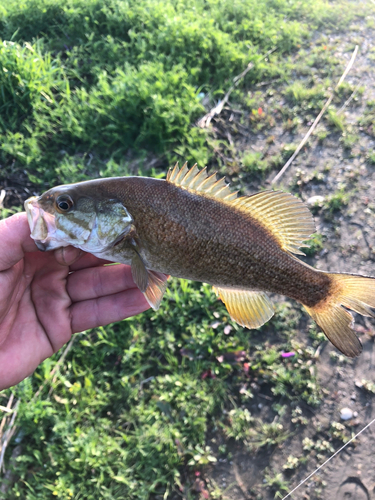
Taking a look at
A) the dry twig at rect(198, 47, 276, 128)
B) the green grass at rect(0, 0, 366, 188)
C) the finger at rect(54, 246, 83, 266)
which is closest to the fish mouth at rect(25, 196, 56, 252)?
the finger at rect(54, 246, 83, 266)

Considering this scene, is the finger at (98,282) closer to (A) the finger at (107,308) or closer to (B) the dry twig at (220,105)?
(A) the finger at (107,308)

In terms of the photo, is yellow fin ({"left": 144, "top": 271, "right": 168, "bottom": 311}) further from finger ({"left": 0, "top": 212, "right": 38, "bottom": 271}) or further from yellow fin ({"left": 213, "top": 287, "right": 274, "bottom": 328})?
finger ({"left": 0, "top": 212, "right": 38, "bottom": 271})

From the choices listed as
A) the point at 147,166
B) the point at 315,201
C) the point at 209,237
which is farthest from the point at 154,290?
the point at 315,201

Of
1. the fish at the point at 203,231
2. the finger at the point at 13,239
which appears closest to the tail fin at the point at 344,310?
the fish at the point at 203,231

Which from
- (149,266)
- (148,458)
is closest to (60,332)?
(149,266)

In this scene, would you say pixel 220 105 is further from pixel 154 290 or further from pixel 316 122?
pixel 154 290

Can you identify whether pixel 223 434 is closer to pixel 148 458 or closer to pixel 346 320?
pixel 148 458
